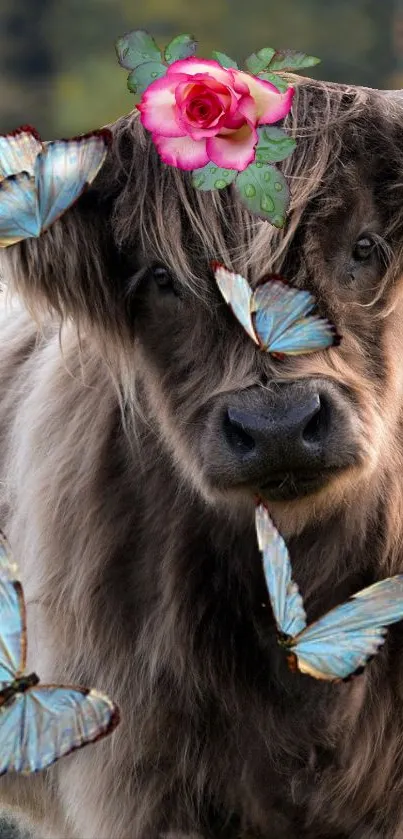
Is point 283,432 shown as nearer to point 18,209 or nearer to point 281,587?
point 281,587

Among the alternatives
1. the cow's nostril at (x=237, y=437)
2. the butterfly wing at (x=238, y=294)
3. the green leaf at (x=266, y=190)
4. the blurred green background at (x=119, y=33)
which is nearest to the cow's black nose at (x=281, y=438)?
the cow's nostril at (x=237, y=437)

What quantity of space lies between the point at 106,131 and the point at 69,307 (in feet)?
1.47

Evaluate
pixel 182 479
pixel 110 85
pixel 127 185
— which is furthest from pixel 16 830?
pixel 110 85

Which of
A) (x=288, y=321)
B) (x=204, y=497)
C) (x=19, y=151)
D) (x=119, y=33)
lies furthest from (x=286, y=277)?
(x=119, y=33)

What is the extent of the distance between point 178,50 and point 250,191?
213 mm

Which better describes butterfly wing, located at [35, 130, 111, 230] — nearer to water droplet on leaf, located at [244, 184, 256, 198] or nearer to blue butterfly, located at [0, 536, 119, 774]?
water droplet on leaf, located at [244, 184, 256, 198]

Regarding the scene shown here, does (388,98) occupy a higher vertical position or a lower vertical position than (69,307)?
higher

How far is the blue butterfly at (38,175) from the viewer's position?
1.99 metres

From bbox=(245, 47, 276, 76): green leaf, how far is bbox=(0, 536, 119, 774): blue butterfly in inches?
32.5

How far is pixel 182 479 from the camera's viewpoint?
8.27ft

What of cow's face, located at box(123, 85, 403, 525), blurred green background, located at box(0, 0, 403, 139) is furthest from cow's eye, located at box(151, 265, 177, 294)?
blurred green background, located at box(0, 0, 403, 139)

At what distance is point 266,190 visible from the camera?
2.12 m

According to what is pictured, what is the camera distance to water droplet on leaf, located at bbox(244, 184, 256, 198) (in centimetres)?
211

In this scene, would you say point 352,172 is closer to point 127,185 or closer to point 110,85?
point 127,185
